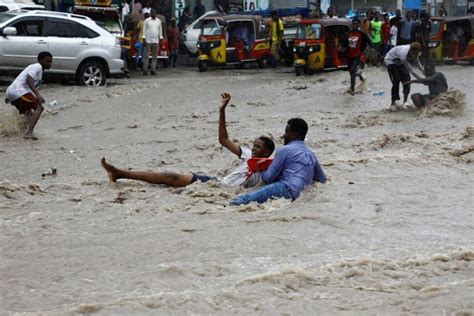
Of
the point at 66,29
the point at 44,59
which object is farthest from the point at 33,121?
the point at 66,29

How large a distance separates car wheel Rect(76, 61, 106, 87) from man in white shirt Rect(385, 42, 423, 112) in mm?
6765

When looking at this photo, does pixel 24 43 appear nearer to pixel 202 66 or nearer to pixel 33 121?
pixel 33 121

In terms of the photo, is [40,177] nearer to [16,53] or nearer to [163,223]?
[163,223]

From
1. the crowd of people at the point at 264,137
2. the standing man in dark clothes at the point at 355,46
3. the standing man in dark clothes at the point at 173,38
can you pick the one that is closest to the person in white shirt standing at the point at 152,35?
the crowd of people at the point at 264,137

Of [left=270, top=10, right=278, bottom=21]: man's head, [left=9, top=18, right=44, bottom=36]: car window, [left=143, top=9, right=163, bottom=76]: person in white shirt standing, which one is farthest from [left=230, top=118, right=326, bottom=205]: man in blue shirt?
[left=270, top=10, right=278, bottom=21]: man's head

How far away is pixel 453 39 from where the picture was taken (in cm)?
2578

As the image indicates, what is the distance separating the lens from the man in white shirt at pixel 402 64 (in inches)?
623

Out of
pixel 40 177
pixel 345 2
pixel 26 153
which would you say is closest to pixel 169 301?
pixel 40 177

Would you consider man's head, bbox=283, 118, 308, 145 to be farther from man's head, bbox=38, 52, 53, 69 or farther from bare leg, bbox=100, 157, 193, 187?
man's head, bbox=38, 52, 53, 69

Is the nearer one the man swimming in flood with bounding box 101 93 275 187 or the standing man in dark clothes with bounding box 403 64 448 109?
the man swimming in flood with bounding box 101 93 275 187

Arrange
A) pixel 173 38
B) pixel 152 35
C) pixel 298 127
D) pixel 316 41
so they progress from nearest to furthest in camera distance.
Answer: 1. pixel 298 127
2. pixel 316 41
3. pixel 152 35
4. pixel 173 38

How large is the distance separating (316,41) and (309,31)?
0.37 metres

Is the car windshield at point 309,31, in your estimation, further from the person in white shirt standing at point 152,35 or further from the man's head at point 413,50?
the man's head at point 413,50

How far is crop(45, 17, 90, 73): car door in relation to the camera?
1920 cm
